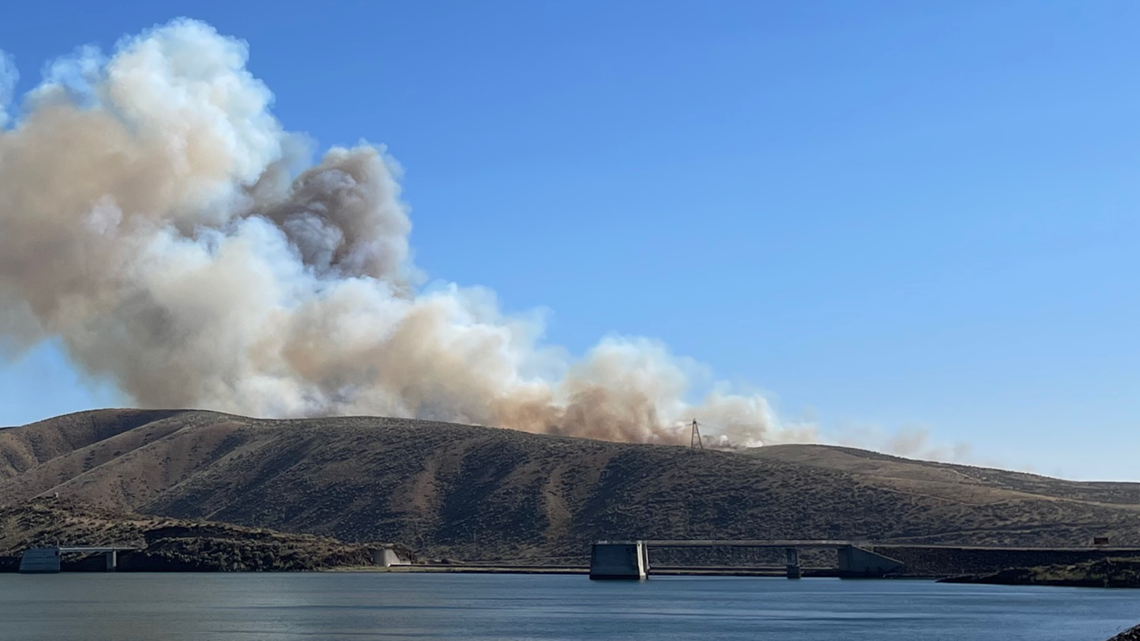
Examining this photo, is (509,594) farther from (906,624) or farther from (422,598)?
(906,624)

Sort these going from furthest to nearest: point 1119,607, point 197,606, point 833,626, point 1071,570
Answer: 1. point 1071,570
2. point 197,606
3. point 1119,607
4. point 833,626

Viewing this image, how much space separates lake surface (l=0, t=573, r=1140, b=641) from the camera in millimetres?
117875

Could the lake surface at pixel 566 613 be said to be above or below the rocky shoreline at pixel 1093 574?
below

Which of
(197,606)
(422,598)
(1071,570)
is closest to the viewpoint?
(197,606)

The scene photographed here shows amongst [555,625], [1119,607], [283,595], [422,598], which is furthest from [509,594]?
[1119,607]

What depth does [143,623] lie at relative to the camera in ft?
421

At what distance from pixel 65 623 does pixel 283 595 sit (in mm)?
49587

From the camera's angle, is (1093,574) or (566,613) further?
(1093,574)

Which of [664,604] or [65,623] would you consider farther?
[664,604]

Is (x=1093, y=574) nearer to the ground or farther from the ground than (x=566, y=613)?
farther from the ground

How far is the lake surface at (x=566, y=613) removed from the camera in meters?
118

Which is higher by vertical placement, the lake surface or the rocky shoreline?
the rocky shoreline

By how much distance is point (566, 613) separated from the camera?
471 feet

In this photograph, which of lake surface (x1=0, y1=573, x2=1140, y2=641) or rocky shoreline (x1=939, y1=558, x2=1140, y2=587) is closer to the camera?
lake surface (x1=0, y1=573, x2=1140, y2=641)
